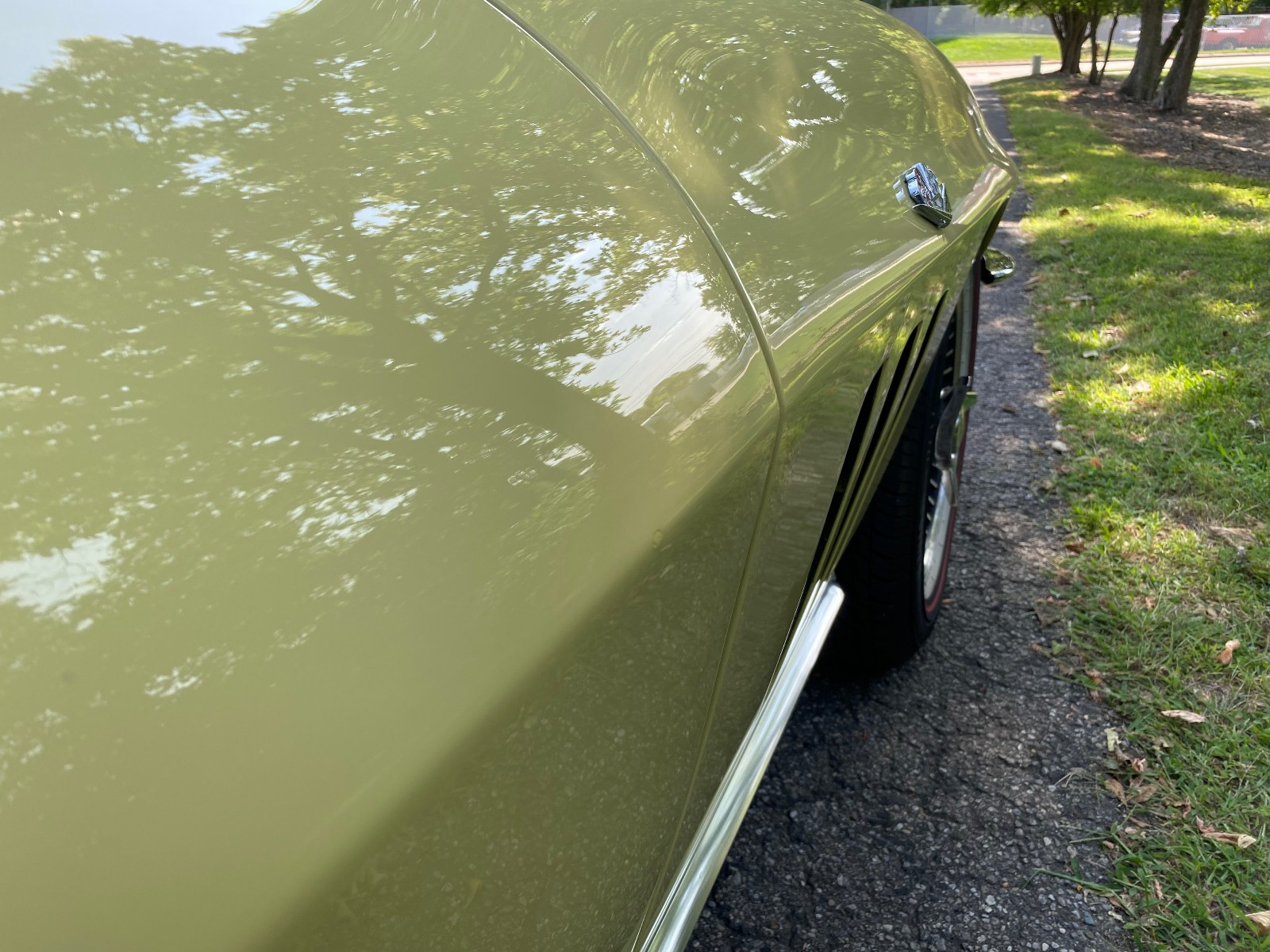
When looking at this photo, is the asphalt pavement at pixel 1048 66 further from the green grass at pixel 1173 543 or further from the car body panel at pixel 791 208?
the car body panel at pixel 791 208

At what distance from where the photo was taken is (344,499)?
24.7 inches

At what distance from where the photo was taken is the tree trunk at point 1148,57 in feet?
56.0

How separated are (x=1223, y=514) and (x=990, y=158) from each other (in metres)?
1.74

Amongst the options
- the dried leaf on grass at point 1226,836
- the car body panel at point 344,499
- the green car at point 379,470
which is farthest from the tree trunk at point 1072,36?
the car body panel at point 344,499

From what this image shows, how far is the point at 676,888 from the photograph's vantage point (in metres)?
1.09

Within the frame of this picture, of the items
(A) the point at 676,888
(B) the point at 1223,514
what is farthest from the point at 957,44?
(A) the point at 676,888

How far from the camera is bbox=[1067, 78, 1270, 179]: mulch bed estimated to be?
1099 cm

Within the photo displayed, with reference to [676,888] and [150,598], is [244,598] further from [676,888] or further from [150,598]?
[676,888]

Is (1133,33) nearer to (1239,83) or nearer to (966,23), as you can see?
(966,23)

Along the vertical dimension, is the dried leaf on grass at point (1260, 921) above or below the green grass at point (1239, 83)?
above

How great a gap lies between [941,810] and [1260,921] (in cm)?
62

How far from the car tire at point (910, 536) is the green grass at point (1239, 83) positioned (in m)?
18.0

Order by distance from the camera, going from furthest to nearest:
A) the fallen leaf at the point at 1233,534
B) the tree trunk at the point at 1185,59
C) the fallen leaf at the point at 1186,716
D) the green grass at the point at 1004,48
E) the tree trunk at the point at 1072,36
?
1. the green grass at the point at 1004,48
2. the tree trunk at the point at 1072,36
3. the tree trunk at the point at 1185,59
4. the fallen leaf at the point at 1233,534
5. the fallen leaf at the point at 1186,716

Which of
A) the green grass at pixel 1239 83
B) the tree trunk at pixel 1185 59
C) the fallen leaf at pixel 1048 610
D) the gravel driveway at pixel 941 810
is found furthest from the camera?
the green grass at pixel 1239 83
